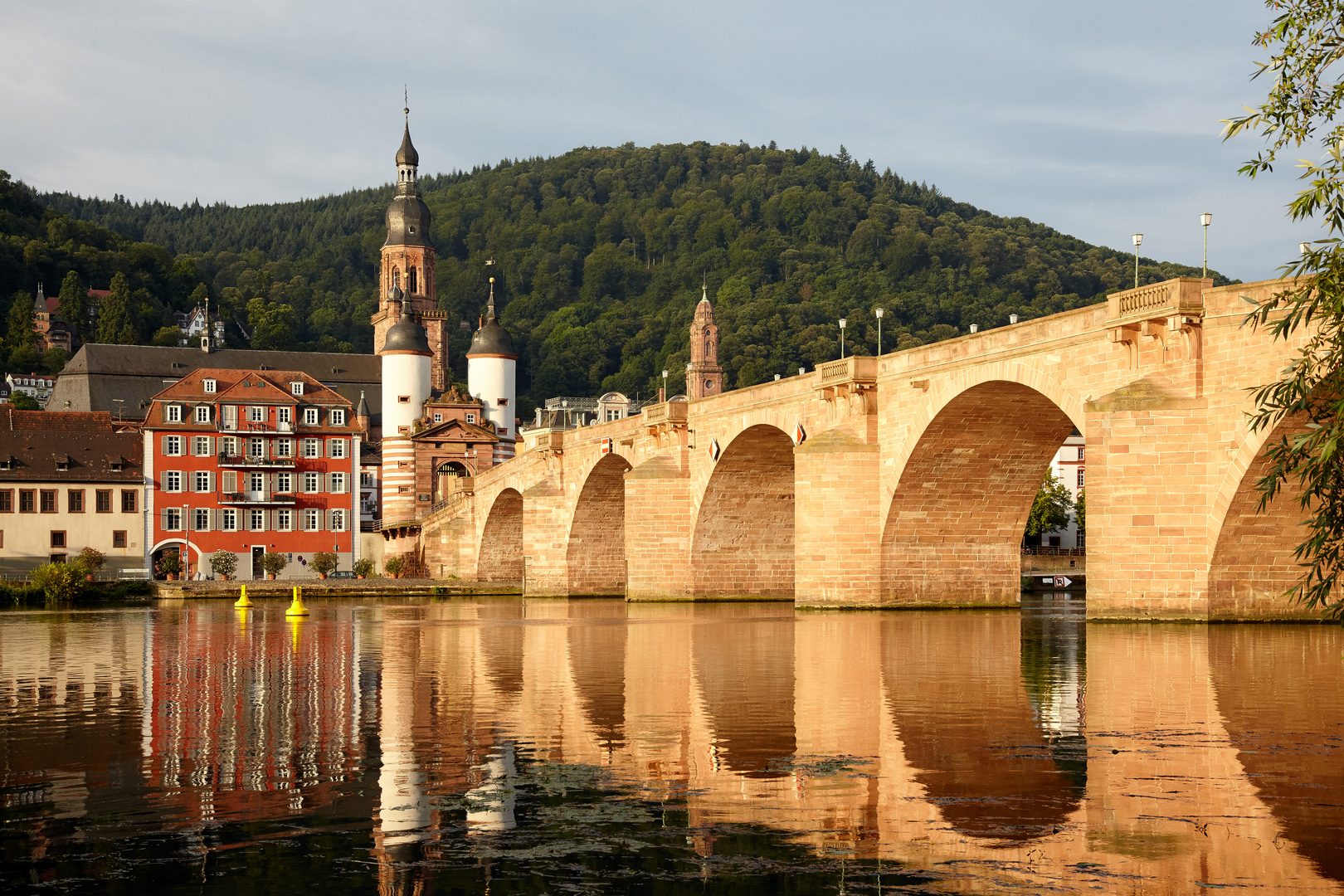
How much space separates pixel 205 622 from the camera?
45812mm

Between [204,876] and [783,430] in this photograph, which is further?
[783,430]

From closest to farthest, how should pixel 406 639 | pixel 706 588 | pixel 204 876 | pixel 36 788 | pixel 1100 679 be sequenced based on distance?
pixel 204 876
pixel 36 788
pixel 1100 679
pixel 406 639
pixel 706 588

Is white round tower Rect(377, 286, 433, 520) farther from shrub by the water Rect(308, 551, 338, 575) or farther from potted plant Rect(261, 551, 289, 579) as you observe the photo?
potted plant Rect(261, 551, 289, 579)

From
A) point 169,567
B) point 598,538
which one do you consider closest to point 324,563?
point 169,567

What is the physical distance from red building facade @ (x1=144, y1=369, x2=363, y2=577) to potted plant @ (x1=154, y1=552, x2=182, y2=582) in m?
1.85

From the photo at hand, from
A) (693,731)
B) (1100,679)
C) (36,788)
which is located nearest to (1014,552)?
(1100,679)

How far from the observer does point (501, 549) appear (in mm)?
86625

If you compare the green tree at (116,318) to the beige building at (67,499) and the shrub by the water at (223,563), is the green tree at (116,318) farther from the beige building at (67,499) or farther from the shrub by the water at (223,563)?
the shrub by the water at (223,563)

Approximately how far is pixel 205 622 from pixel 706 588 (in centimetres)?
1838

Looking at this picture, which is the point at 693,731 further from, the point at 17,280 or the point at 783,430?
the point at 17,280

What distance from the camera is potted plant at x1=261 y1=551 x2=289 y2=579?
85312mm

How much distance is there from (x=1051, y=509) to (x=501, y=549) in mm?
36408

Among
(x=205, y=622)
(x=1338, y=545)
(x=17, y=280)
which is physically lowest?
(x=205, y=622)

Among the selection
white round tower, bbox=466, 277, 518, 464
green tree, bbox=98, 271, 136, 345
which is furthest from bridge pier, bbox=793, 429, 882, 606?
green tree, bbox=98, 271, 136, 345
